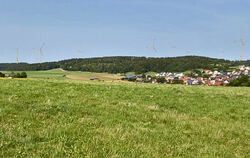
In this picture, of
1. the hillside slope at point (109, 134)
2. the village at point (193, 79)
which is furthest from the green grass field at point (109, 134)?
the village at point (193, 79)

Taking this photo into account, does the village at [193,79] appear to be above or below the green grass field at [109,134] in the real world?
below

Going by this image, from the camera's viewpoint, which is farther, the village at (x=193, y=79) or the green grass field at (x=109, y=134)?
the village at (x=193, y=79)

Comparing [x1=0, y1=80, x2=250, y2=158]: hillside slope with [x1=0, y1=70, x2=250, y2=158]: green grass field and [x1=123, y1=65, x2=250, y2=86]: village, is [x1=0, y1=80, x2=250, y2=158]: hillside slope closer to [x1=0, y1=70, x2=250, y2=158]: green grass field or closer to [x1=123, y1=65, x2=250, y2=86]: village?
[x1=0, y1=70, x2=250, y2=158]: green grass field

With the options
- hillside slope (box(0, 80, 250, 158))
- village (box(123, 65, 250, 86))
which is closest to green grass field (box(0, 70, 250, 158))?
hillside slope (box(0, 80, 250, 158))

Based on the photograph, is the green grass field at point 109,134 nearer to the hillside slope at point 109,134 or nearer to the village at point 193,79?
the hillside slope at point 109,134

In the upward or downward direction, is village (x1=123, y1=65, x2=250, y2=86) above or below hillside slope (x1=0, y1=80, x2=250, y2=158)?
below

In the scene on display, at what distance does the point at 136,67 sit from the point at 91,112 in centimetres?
17880

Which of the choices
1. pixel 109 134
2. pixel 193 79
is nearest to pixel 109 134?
pixel 109 134

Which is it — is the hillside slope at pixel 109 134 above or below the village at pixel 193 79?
above

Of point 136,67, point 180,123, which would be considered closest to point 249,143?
point 180,123

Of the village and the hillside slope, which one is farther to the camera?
the village

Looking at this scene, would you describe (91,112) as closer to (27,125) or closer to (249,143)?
(27,125)

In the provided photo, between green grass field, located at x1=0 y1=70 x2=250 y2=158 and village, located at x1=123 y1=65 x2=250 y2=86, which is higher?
green grass field, located at x1=0 y1=70 x2=250 y2=158

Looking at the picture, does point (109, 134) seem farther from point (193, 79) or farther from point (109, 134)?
point (193, 79)
